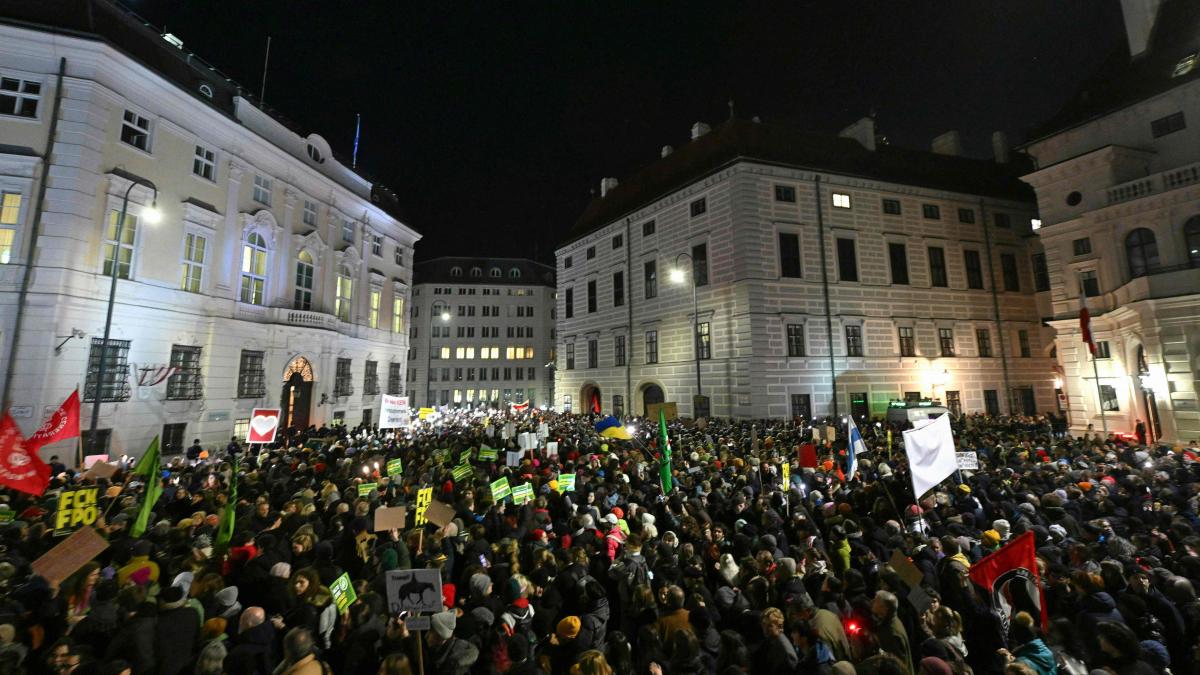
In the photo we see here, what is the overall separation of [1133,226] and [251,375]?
42.7 meters

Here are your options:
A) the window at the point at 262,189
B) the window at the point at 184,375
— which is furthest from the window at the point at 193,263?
the window at the point at 262,189

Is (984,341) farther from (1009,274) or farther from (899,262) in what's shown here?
(899,262)

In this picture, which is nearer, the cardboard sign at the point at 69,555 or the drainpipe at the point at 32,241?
the cardboard sign at the point at 69,555

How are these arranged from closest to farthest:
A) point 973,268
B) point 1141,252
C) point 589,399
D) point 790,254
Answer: point 1141,252
point 790,254
point 973,268
point 589,399

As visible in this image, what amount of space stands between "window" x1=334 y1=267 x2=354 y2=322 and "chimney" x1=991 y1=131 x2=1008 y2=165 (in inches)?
1995

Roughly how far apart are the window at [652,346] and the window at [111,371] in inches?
1061

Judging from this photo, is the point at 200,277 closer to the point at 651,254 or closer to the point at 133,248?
the point at 133,248

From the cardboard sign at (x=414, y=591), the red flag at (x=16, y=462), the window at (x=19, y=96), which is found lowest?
the cardboard sign at (x=414, y=591)

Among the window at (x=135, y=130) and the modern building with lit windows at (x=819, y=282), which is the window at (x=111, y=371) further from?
the modern building with lit windows at (x=819, y=282)

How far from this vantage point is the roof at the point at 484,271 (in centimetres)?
7300

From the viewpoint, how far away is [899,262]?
33000mm

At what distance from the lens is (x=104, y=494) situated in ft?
36.8

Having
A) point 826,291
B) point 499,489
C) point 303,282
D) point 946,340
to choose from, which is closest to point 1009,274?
point 946,340

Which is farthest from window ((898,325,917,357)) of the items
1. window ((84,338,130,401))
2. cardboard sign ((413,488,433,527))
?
window ((84,338,130,401))
